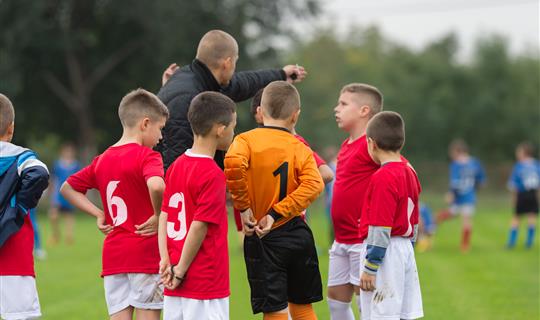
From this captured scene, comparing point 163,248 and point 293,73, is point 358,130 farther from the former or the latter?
point 163,248

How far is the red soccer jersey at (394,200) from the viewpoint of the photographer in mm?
5773

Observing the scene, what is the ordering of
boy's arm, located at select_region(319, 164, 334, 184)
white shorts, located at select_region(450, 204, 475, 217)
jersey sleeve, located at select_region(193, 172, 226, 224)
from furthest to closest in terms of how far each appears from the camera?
white shorts, located at select_region(450, 204, 475, 217) < boy's arm, located at select_region(319, 164, 334, 184) < jersey sleeve, located at select_region(193, 172, 226, 224)

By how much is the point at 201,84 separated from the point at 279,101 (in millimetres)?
863

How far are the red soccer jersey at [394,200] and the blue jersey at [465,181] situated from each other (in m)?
12.3

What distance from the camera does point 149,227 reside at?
574cm

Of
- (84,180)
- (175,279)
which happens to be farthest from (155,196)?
(84,180)

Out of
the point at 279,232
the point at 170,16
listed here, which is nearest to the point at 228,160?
the point at 279,232

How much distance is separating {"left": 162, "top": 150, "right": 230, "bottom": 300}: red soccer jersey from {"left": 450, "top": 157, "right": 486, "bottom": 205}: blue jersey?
13331mm

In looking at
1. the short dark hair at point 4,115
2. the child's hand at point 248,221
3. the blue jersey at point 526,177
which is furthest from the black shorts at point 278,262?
the blue jersey at point 526,177

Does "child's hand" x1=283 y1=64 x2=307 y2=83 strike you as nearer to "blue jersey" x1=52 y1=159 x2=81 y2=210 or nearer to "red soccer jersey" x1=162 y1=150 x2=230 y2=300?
"red soccer jersey" x1=162 y1=150 x2=230 y2=300

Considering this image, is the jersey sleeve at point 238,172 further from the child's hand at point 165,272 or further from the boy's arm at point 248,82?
the boy's arm at point 248,82

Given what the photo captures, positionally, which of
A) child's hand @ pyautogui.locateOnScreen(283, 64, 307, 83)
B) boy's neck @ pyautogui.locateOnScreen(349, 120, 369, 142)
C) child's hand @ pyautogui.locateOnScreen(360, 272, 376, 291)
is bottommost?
child's hand @ pyautogui.locateOnScreen(360, 272, 376, 291)

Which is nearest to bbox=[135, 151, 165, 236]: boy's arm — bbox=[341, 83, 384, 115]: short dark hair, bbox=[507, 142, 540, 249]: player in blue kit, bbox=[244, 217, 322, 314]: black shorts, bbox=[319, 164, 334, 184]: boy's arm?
bbox=[244, 217, 322, 314]: black shorts

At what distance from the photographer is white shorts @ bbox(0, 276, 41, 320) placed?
5816 mm
